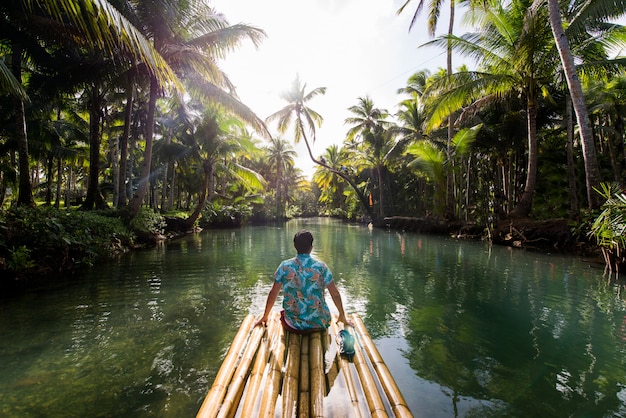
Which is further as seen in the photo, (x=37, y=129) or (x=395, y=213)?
(x=395, y=213)

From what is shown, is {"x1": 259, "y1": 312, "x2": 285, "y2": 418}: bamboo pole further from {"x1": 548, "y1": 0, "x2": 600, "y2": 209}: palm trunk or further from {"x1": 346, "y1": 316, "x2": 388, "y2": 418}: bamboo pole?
{"x1": 548, "y1": 0, "x2": 600, "y2": 209}: palm trunk

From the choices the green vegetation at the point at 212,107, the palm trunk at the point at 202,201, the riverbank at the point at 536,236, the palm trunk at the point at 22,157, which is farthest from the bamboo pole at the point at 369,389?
the palm trunk at the point at 202,201

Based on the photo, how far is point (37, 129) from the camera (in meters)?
16.2

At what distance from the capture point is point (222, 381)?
2.30 metres

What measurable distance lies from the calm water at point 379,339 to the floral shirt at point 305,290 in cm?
119

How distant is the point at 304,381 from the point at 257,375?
13.7 inches

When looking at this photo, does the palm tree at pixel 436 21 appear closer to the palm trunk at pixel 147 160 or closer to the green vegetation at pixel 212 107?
the green vegetation at pixel 212 107

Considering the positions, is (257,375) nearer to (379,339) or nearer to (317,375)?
(317,375)

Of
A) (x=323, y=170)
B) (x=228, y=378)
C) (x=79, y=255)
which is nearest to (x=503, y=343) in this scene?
(x=228, y=378)

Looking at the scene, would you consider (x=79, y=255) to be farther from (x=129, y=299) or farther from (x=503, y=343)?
(x=503, y=343)

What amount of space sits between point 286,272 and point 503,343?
333cm

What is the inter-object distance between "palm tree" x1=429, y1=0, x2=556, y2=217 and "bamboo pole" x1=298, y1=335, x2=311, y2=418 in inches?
543

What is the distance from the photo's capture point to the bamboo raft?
200 centimetres

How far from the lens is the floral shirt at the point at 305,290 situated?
307 centimetres
